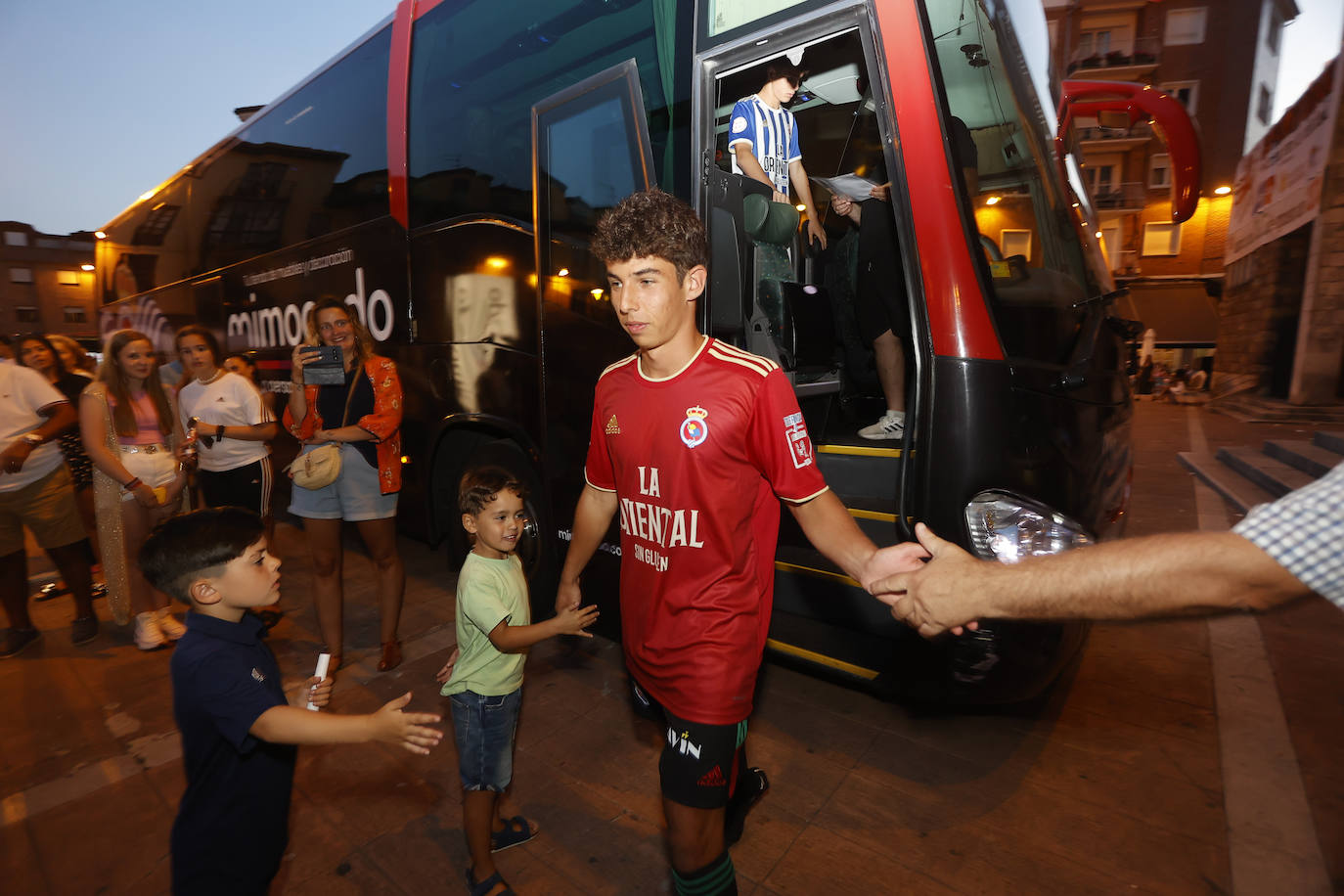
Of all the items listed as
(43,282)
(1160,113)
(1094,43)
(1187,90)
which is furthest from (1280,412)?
(43,282)

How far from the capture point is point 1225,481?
8.07 metres

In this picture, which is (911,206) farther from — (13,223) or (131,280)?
(13,223)

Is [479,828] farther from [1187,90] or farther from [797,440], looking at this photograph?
[1187,90]

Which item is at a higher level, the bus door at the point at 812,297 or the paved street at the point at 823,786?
A: the bus door at the point at 812,297

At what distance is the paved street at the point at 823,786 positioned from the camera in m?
2.28

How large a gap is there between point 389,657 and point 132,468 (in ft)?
6.87

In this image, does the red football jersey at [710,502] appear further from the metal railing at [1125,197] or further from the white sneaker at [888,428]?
the metal railing at [1125,197]

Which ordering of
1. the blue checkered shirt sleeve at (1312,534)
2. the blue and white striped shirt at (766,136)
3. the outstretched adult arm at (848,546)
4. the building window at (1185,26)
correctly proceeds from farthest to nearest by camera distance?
the building window at (1185,26), the blue and white striped shirt at (766,136), the outstretched adult arm at (848,546), the blue checkered shirt sleeve at (1312,534)

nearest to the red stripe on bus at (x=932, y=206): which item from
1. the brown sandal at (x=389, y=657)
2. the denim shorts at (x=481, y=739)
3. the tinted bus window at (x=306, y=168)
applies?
the denim shorts at (x=481, y=739)

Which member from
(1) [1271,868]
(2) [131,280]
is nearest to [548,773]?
(1) [1271,868]

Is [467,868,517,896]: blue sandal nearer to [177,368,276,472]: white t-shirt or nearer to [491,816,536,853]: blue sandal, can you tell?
[491,816,536,853]: blue sandal

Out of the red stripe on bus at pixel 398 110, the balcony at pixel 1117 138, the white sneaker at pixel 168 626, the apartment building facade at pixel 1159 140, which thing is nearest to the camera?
the white sneaker at pixel 168 626

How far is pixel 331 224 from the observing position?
201 inches

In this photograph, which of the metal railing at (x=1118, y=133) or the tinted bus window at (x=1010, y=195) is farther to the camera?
the metal railing at (x=1118, y=133)
